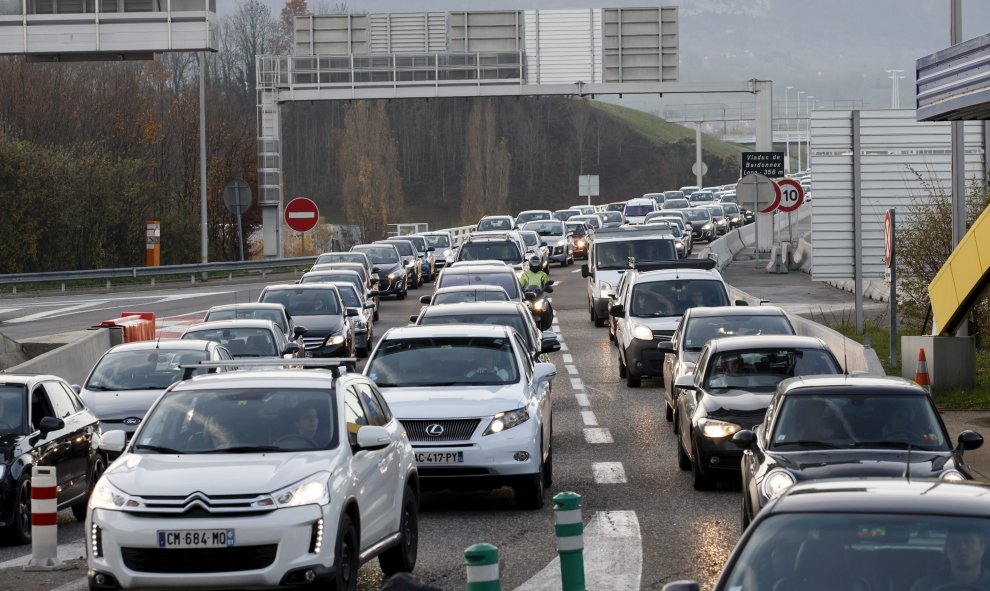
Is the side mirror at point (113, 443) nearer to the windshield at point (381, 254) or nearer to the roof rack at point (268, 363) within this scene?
the roof rack at point (268, 363)

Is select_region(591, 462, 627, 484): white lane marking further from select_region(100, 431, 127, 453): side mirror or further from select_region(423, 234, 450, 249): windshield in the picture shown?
select_region(423, 234, 450, 249): windshield

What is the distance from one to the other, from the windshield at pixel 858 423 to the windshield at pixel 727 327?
7.61 meters

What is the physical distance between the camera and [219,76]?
13112cm

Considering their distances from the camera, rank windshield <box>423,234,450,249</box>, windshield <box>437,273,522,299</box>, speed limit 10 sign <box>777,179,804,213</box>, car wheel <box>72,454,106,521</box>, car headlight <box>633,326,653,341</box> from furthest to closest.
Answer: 1. windshield <box>423,234,450,249</box>
2. speed limit 10 sign <box>777,179,804,213</box>
3. windshield <box>437,273,522,299</box>
4. car headlight <box>633,326,653,341</box>
5. car wheel <box>72,454,106,521</box>

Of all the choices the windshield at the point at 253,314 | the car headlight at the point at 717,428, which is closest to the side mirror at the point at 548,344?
the car headlight at the point at 717,428

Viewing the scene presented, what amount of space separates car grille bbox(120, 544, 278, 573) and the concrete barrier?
44.6 feet

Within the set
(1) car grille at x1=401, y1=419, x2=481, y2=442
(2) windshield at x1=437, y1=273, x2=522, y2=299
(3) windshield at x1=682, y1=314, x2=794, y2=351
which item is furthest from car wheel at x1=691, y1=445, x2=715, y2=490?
(2) windshield at x1=437, y1=273, x2=522, y2=299

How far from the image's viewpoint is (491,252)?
4031 cm

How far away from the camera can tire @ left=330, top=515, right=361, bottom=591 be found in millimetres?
9211

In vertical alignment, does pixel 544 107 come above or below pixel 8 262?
above

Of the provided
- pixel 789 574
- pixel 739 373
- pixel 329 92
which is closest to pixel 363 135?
pixel 329 92

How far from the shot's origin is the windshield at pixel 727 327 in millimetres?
19469

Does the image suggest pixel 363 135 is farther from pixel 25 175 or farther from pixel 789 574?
pixel 789 574

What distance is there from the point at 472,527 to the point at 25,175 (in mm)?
48465
